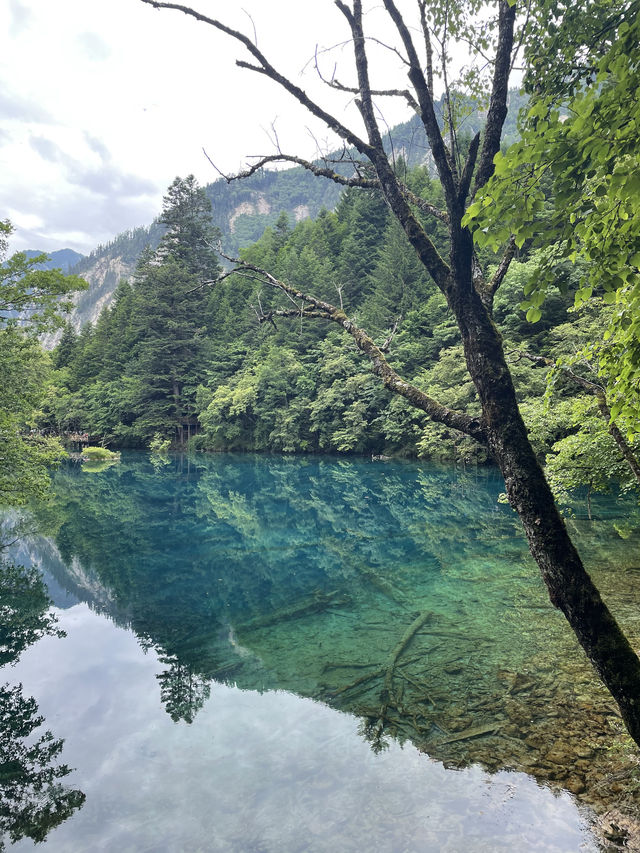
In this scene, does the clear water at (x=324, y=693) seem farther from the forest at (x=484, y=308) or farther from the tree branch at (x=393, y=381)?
the tree branch at (x=393, y=381)

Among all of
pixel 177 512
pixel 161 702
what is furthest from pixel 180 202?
pixel 161 702

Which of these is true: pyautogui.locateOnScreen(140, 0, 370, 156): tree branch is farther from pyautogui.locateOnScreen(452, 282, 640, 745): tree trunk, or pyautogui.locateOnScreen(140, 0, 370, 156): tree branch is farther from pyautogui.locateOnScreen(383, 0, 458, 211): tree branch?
pyautogui.locateOnScreen(452, 282, 640, 745): tree trunk

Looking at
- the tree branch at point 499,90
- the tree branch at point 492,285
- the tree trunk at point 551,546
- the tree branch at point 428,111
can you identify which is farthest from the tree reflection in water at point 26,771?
the tree branch at point 499,90

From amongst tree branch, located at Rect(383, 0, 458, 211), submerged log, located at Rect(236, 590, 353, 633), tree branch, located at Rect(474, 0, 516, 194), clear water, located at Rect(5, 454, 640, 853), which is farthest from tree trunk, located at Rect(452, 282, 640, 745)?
submerged log, located at Rect(236, 590, 353, 633)

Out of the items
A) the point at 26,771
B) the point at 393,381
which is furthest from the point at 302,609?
the point at 393,381

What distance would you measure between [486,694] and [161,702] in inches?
166

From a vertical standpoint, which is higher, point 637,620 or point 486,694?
point 637,620

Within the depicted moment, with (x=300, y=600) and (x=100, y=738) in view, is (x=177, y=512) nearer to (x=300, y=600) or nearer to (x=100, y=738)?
(x=300, y=600)

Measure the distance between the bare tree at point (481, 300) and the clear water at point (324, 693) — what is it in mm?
2370

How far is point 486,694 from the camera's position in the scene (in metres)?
5.98

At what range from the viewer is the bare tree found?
8.86ft

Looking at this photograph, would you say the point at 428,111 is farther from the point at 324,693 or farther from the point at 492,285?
the point at 324,693

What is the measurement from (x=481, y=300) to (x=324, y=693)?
5.41 m

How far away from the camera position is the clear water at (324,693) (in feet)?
14.5
